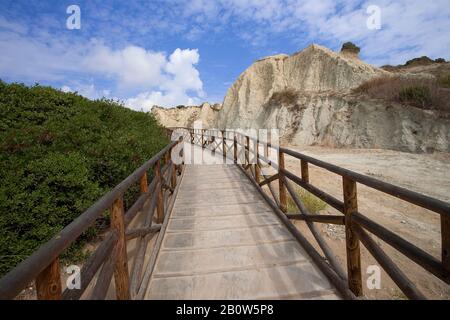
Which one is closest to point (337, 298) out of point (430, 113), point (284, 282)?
point (284, 282)

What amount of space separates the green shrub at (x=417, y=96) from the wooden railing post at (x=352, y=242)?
53.3ft

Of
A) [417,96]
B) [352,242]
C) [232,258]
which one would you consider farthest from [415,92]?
[232,258]

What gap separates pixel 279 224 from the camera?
4.14m

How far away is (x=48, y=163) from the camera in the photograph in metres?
4.21

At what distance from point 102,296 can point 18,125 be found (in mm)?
5144

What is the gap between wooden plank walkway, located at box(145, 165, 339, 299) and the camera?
2607 mm

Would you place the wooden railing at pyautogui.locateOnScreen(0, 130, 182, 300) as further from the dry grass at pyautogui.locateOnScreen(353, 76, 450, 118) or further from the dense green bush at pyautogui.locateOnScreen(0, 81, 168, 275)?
the dry grass at pyautogui.locateOnScreen(353, 76, 450, 118)

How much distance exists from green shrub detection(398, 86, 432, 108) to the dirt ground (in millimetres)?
4269

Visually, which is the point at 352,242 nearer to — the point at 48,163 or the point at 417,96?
the point at 48,163

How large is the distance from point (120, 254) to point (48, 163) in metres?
2.91

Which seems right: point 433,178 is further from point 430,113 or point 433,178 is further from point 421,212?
point 430,113

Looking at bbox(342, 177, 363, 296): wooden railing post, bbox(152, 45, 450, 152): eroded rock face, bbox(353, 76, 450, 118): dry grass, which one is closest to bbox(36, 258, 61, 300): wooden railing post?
bbox(342, 177, 363, 296): wooden railing post

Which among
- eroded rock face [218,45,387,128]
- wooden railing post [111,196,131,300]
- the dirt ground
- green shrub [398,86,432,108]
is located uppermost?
eroded rock face [218,45,387,128]
